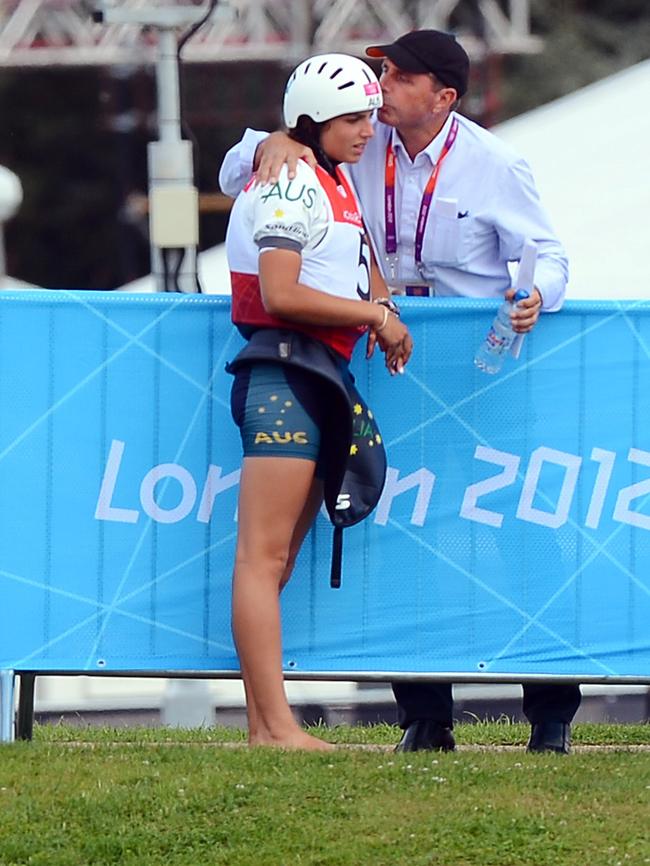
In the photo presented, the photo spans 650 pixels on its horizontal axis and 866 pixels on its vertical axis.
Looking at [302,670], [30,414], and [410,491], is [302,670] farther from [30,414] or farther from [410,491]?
[30,414]

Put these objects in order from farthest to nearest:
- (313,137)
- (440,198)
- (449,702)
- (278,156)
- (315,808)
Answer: (449,702), (440,198), (313,137), (278,156), (315,808)

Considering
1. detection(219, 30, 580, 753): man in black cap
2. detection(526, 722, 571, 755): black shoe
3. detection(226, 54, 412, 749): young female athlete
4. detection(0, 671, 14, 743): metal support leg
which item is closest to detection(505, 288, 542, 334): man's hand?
detection(219, 30, 580, 753): man in black cap

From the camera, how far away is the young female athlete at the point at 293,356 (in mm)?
5500

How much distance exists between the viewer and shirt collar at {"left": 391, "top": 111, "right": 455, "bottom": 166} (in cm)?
590

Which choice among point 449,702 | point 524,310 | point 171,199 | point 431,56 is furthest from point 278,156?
point 171,199

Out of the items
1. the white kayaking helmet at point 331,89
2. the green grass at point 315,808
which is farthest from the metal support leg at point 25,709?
the white kayaking helmet at point 331,89

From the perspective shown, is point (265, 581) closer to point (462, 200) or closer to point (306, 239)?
point (306, 239)

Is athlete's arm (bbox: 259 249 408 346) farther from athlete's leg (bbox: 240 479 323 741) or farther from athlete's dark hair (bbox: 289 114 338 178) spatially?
athlete's leg (bbox: 240 479 323 741)

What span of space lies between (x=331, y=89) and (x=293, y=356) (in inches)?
27.9

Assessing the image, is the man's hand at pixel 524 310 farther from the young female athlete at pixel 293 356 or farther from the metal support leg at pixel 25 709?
the metal support leg at pixel 25 709

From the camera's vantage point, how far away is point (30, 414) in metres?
5.90

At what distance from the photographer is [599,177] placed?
35.6 feet

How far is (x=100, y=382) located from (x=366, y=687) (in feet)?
18.3

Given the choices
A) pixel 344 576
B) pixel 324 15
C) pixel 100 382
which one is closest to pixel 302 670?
pixel 344 576
